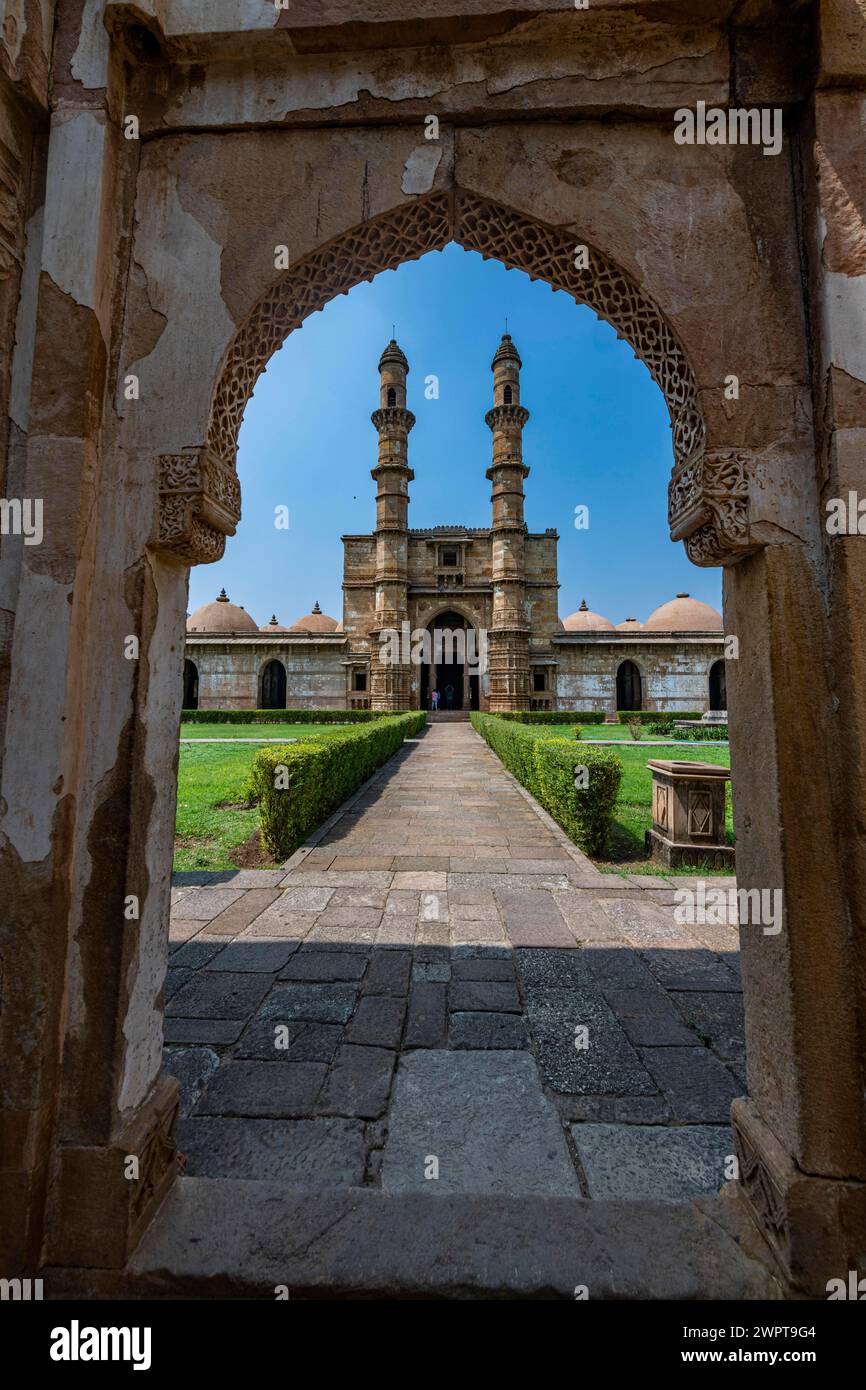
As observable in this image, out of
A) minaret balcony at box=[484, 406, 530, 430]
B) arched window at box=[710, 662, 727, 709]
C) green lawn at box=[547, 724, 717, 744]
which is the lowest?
green lawn at box=[547, 724, 717, 744]

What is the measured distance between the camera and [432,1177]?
70.9 inches

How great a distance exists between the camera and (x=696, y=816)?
5.21 m

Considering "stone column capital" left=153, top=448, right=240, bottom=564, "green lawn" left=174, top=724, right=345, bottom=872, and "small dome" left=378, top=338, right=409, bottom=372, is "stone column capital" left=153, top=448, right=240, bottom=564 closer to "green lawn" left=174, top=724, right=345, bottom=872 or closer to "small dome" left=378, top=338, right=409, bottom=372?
"green lawn" left=174, top=724, right=345, bottom=872

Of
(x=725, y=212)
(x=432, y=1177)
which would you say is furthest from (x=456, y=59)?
(x=432, y=1177)

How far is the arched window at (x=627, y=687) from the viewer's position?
27.0 m

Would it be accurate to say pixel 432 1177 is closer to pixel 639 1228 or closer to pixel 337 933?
pixel 639 1228

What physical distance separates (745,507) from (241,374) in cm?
175

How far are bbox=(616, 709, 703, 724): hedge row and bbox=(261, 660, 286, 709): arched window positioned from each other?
16.4 metres

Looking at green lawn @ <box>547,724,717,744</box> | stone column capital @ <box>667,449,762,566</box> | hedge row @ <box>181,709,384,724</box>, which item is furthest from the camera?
hedge row @ <box>181,709,384,724</box>

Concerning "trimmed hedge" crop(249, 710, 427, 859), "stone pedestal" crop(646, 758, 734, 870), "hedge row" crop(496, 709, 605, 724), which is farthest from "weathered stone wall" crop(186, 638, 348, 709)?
"stone pedestal" crop(646, 758, 734, 870)

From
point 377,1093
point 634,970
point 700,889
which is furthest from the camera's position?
point 700,889

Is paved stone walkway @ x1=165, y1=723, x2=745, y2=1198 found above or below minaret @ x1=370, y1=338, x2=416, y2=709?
below

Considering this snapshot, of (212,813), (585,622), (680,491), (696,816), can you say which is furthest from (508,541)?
(680,491)

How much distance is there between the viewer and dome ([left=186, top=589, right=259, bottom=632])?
31875 mm
